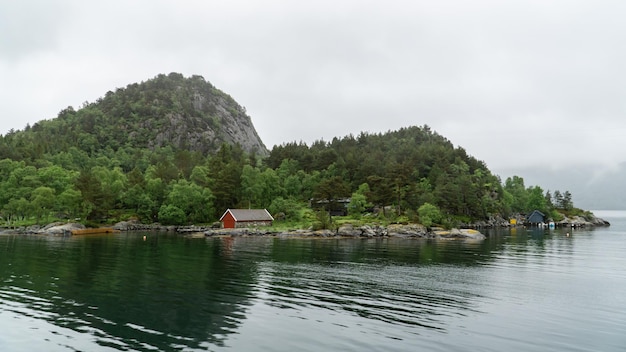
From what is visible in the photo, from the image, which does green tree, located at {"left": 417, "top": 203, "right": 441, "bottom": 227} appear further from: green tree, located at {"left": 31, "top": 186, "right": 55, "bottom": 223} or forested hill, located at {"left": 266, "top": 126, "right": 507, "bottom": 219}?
green tree, located at {"left": 31, "top": 186, "right": 55, "bottom": 223}

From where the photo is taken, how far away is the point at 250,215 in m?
123

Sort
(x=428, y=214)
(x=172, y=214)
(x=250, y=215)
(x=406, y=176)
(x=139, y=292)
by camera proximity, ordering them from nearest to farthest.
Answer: (x=139, y=292) < (x=428, y=214) < (x=250, y=215) < (x=406, y=176) < (x=172, y=214)

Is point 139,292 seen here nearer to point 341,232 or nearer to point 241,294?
point 241,294

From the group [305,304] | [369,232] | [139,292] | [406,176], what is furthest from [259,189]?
[305,304]

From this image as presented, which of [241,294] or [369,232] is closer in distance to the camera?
[241,294]

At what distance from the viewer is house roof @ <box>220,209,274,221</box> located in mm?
119188

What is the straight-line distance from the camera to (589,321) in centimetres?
2883

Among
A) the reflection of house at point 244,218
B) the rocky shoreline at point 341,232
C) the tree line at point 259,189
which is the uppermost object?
the tree line at point 259,189

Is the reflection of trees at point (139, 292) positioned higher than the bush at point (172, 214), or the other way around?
the bush at point (172, 214)

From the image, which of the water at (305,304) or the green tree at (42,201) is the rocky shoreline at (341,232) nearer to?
the green tree at (42,201)

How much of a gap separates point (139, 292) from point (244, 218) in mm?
85104

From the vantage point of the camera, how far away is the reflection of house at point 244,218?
11812cm

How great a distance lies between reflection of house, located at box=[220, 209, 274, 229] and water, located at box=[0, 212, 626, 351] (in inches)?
2326

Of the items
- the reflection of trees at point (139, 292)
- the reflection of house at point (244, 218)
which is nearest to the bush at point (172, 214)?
the reflection of house at point (244, 218)
